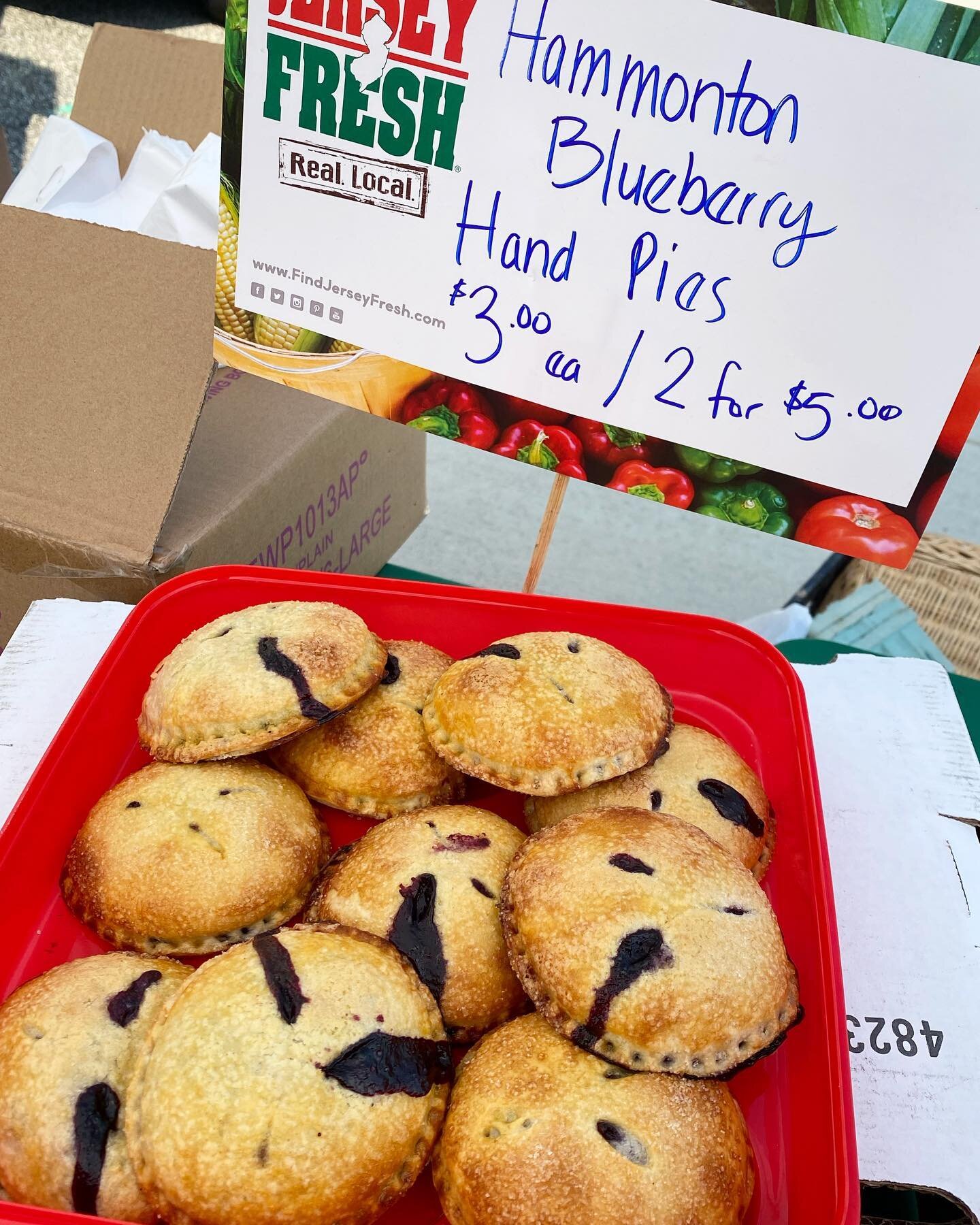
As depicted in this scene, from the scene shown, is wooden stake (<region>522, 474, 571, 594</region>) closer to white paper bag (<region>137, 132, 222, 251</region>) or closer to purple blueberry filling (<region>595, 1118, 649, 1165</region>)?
purple blueberry filling (<region>595, 1118, 649, 1165</region>)

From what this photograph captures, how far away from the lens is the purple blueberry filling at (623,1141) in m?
0.91

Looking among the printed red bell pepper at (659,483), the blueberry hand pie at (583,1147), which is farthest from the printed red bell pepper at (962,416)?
the blueberry hand pie at (583,1147)

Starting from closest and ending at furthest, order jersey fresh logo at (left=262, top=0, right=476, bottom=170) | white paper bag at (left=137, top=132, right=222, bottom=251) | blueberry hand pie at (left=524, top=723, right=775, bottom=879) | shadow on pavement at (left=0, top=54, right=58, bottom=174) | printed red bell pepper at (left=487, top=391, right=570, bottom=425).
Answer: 1. jersey fresh logo at (left=262, top=0, right=476, bottom=170)
2. blueberry hand pie at (left=524, top=723, right=775, bottom=879)
3. printed red bell pepper at (left=487, top=391, right=570, bottom=425)
4. white paper bag at (left=137, top=132, right=222, bottom=251)
5. shadow on pavement at (left=0, top=54, right=58, bottom=174)

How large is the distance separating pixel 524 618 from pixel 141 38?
175 cm

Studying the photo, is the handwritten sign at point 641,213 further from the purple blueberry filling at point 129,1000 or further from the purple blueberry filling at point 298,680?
the purple blueberry filling at point 129,1000

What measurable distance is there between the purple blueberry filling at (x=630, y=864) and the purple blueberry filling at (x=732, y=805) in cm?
25

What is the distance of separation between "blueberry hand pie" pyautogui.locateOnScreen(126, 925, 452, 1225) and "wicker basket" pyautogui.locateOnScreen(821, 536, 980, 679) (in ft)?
6.04

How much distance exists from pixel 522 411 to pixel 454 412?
0.35 feet

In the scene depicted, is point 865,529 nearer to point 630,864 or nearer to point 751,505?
point 751,505

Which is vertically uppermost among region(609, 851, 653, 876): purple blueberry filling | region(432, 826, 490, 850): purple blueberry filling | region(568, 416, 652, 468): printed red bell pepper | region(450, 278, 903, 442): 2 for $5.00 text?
region(450, 278, 903, 442): 2 for $5.00 text

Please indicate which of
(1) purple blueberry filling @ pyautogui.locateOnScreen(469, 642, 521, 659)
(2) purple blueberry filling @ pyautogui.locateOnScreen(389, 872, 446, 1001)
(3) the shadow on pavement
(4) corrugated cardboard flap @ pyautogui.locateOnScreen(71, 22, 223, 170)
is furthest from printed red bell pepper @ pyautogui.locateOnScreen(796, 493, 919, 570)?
(3) the shadow on pavement

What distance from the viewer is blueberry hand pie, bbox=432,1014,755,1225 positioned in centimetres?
90

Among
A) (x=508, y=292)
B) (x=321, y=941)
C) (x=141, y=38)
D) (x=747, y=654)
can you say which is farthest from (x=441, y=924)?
(x=141, y=38)

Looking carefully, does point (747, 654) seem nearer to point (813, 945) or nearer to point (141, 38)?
point (813, 945)
